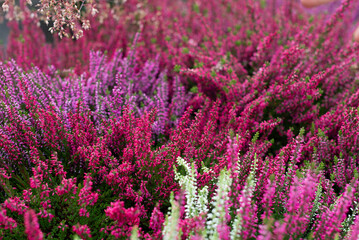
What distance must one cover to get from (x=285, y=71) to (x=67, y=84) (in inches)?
63.6

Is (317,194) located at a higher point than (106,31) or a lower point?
lower

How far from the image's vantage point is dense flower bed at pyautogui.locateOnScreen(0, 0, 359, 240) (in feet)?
4.30

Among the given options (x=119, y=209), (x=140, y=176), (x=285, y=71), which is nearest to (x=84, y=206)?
(x=119, y=209)

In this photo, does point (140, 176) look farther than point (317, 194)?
Yes

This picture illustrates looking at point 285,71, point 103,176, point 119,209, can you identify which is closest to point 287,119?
point 285,71

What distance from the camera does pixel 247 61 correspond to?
9.84 feet

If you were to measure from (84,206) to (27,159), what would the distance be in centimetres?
59

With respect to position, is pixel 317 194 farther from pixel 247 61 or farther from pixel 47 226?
pixel 247 61

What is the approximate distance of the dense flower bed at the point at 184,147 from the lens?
131 centimetres

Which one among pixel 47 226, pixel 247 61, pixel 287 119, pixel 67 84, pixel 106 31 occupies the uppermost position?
pixel 106 31

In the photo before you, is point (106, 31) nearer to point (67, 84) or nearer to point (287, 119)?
point (67, 84)

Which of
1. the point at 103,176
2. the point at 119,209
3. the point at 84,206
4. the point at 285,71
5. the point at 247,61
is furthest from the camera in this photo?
the point at 247,61

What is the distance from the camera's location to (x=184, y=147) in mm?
1813

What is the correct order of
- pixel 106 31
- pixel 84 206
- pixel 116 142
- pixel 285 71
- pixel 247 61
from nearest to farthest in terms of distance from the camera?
1. pixel 84 206
2. pixel 116 142
3. pixel 285 71
4. pixel 247 61
5. pixel 106 31
